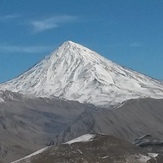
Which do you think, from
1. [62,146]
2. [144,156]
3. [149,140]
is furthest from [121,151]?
[149,140]

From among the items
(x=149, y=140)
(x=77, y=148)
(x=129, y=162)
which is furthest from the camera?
(x=149, y=140)

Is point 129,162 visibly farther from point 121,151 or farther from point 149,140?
point 149,140

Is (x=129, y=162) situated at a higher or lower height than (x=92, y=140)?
lower

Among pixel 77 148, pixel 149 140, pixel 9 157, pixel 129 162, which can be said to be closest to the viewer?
pixel 129 162

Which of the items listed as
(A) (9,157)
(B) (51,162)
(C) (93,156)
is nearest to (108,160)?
(C) (93,156)

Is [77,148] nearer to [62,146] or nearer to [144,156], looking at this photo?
[62,146]

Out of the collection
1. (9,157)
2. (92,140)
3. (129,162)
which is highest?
(9,157)

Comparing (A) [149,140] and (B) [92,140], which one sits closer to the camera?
(B) [92,140]

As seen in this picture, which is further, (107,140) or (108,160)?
(107,140)

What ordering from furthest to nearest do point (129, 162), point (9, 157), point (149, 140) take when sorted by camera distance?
point (9, 157)
point (149, 140)
point (129, 162)
